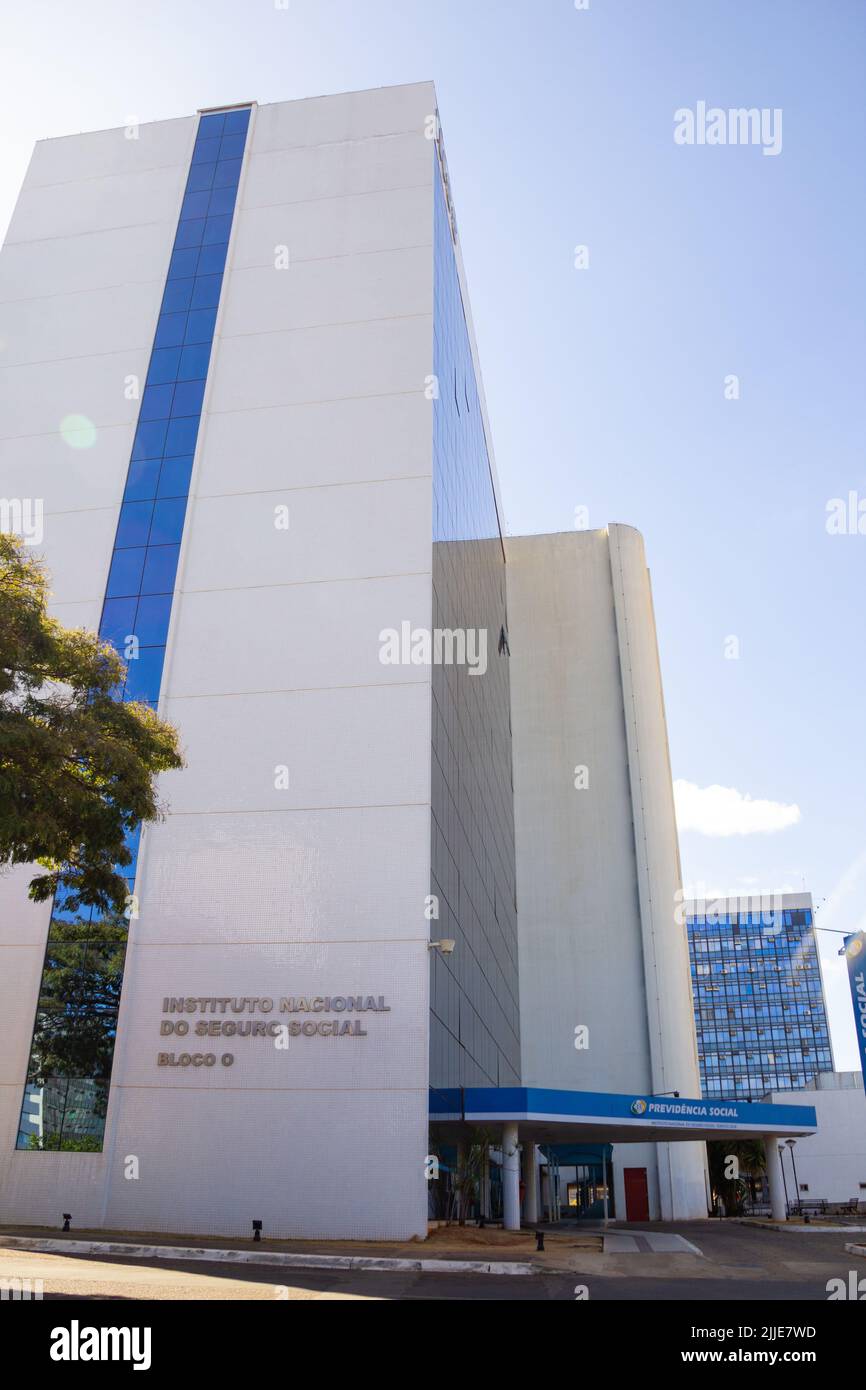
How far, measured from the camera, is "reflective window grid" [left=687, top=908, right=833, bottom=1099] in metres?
123

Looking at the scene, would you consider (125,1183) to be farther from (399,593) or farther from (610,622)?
(610,622)

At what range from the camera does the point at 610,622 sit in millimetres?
59625

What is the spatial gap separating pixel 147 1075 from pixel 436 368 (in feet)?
74.7

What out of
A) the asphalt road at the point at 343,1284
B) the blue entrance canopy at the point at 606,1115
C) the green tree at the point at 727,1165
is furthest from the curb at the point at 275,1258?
the green tree at the point at 727,1165

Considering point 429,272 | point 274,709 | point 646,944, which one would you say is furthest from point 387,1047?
point 646,944

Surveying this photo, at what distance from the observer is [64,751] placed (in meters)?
15.2

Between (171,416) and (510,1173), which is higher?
(171,416)

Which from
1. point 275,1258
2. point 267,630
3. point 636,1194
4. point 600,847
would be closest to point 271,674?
point 267,630

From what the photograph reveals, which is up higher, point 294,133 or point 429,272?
point 294,133

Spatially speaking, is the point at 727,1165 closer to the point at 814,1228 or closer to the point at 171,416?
the point at 814,1228

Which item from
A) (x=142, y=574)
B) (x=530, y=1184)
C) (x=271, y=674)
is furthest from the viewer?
(x=530, y=1184)

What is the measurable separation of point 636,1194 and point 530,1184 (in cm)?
1192

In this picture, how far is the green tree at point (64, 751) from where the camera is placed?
15008mm
